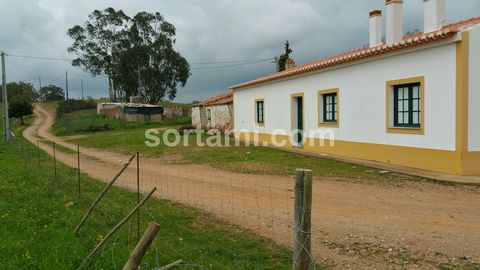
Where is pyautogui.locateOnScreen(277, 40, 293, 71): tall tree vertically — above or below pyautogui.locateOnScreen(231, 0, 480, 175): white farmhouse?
above

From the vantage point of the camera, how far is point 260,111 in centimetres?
2314

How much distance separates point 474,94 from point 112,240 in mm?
10178

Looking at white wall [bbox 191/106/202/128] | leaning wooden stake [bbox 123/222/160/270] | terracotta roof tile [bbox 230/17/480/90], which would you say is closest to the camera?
leaning wooden stake [bbox 123/222/160/270]

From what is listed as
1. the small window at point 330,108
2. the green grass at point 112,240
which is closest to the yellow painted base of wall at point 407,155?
the small window at point 330,108

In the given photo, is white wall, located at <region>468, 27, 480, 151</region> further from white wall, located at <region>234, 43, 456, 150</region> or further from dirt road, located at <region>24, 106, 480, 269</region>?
dirt road, located at <region>24, 106, 480, 269</region>

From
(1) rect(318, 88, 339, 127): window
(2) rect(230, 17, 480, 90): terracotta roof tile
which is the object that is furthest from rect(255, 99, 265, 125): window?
(1) rect(318, 88, 339, 127): window

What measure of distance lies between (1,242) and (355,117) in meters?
12.5

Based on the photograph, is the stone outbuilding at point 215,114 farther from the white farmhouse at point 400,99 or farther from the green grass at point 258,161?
the white farmhouse at point 400,99

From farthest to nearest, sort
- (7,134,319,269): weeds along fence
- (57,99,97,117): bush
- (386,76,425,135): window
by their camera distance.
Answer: (57,99,97,117): bush → (386,76,425,135): window → (7,134,319,269): weeds along fence

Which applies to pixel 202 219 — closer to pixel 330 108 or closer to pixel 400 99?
pixel 400 99

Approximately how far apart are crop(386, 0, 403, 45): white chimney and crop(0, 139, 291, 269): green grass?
34.5 ft

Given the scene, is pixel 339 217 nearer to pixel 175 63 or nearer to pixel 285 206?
pixel 285 206

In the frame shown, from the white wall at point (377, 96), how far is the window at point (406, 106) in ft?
0.54

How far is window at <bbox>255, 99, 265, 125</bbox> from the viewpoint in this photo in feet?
74.4
